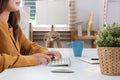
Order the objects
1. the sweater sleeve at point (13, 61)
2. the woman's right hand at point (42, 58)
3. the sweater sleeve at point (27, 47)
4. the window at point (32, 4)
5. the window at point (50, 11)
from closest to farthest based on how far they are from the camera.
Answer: the sweater sleeve at point (13, 61) < the woman's right hand at point (42, 58) < the sweater sleeve at point (27, 47) < the window at point (50, 11) < the window at point (32, 4)

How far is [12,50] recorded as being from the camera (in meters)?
1.56

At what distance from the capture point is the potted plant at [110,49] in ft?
3.59

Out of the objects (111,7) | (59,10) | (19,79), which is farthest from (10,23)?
(59,10)

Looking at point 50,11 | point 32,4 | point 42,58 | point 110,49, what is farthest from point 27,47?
point 32,4

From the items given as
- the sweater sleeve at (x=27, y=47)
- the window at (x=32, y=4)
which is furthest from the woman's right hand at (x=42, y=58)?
the window at (x=32, y=4)

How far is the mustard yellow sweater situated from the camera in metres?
1.29

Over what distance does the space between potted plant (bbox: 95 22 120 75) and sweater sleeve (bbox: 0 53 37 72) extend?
0.42m

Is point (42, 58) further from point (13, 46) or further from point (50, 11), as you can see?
point (50, 11)

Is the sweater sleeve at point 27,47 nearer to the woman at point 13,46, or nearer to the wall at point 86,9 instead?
the woman at point 13,46

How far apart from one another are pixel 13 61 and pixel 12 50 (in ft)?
0.81

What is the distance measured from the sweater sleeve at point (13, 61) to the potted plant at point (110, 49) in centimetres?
42

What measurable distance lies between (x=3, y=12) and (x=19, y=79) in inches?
29.4

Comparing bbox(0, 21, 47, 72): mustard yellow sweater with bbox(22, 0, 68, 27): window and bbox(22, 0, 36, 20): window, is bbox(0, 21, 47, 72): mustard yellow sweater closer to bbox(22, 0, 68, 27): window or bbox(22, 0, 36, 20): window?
bbox(22, 0, 68, 27): window

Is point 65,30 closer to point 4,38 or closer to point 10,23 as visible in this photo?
point 10,23
